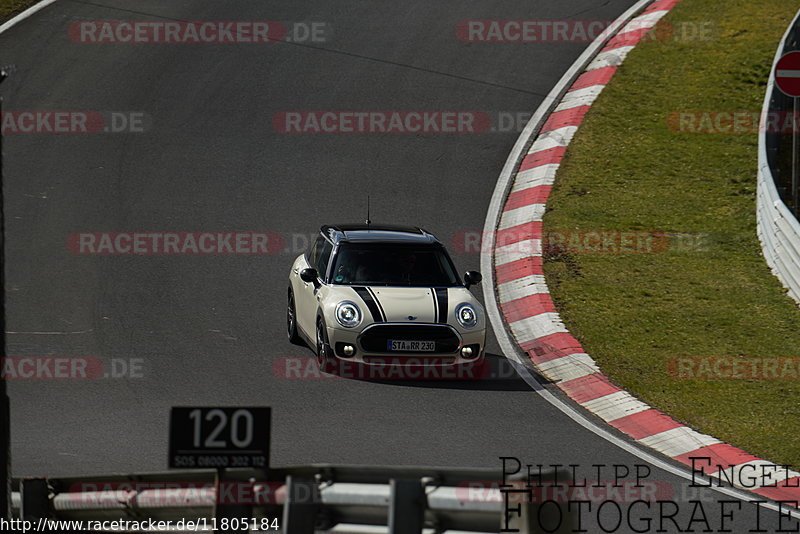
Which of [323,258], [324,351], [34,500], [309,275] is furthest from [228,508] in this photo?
[323,258]

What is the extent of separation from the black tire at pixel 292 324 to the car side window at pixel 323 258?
61 centimetres

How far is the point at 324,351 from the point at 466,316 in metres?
1.64

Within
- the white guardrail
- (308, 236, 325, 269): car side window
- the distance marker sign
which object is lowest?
the distance marker sign

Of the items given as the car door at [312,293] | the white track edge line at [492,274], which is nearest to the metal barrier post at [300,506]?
the white track edge line at [492,274]

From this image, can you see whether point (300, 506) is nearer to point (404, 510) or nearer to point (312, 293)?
point (404, 510)

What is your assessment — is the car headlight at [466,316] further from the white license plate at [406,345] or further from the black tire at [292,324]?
the black tire at [292,324]

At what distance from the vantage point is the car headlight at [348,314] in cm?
1319

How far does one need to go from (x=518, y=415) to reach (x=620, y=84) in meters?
12.4

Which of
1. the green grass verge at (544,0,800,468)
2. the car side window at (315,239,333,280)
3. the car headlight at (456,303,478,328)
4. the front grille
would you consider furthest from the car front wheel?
the green grass verge at (544,0,800,468)

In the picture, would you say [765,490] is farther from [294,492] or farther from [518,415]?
[294,492]

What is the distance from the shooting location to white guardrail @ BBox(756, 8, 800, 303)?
15.9 metres

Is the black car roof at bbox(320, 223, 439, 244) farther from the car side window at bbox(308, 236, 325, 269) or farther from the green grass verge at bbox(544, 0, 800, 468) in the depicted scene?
the green grass verge at bbox(544, 0, 800, 468)

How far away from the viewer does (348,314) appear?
13242 millimetres

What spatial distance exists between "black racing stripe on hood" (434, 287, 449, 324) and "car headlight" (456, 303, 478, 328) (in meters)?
0.15
